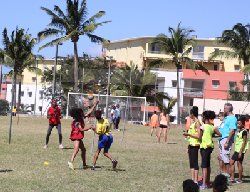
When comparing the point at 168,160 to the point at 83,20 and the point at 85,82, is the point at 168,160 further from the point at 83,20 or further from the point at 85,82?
the point at 83,20

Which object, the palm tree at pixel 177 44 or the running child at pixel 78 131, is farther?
the palm tree at pixel 177 44

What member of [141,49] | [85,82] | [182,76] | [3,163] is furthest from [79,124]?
[141,49]

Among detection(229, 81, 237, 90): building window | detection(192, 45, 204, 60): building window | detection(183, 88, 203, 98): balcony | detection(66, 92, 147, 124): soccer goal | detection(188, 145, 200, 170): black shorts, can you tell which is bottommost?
detection(188, 145, 200, 170): black shorts

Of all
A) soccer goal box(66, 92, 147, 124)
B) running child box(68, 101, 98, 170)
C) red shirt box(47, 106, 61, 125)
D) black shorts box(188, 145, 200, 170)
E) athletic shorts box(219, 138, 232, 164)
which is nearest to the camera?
black shorts box(188, 145, 200, 170)

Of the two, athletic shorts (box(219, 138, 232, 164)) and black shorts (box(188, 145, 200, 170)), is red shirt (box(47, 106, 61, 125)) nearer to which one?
athletic shorts (box(219, 138, 232, 164))

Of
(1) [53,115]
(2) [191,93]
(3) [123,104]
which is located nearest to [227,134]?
(1) [53,115]

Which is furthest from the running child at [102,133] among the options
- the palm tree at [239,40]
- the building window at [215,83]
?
the building window at [215,83]

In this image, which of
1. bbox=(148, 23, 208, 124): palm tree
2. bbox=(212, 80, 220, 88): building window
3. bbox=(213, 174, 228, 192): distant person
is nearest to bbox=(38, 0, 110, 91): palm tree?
bbox=(148, 23, 208, 124): palm tree

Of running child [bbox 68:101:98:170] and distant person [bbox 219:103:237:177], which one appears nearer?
distant person [bbox 219:103:237:177]

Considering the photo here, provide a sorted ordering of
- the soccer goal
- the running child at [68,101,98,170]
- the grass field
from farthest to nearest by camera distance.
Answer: the soccer goal, the running child at [68,101,98,170], the grass field

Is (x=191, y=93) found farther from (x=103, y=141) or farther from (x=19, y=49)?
(x=103, y=141)

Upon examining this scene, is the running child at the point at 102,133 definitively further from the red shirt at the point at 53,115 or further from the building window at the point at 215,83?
the building window at the point at 215,83

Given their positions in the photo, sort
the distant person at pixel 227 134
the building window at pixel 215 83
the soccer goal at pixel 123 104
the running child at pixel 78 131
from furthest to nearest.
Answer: the building window at pixel 215 83 → the soccer goal at pixel 123 104 → the running child at pixel 78 131 → the distant person at pixel 227 134

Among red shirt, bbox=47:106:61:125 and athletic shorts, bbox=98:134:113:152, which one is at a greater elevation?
red shirt, bbox=47:106:61:125
